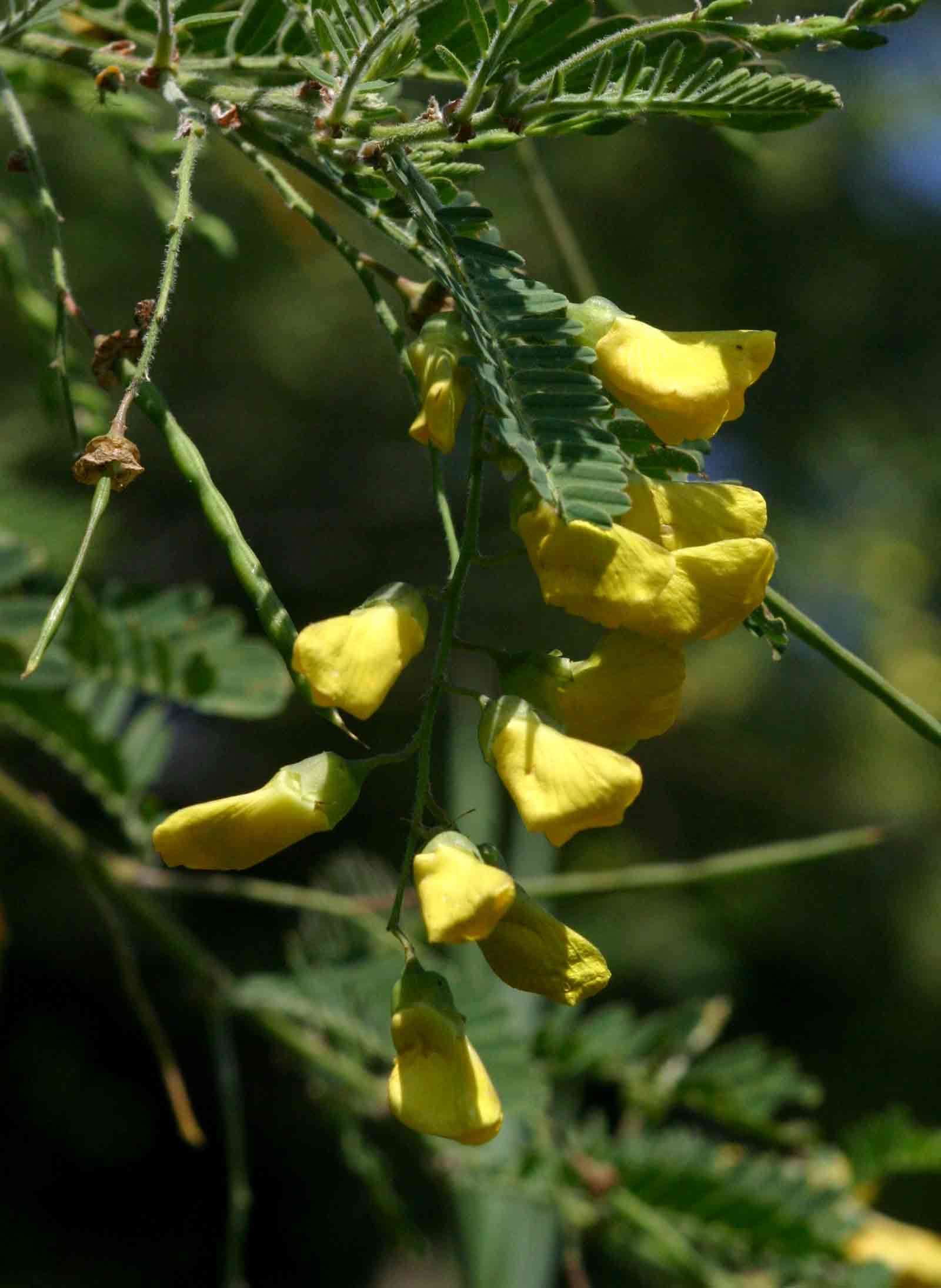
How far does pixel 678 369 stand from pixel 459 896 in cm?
16

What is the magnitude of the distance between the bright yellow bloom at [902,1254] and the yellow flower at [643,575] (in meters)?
0.81

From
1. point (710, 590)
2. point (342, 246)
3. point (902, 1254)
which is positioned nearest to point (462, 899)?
point (710, 590)

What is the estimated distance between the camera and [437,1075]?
15.7 inches

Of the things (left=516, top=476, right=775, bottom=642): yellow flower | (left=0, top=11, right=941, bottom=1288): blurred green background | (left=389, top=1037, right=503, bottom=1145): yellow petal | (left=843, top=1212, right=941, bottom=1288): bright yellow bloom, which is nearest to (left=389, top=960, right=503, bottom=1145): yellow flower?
(left=389, top=1037, right=503, bottom=1145): yellow petal

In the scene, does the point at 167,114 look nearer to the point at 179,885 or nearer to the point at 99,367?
the point at 179,885

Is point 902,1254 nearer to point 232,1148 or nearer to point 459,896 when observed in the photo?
point 232,1148

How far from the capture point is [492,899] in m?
0.36

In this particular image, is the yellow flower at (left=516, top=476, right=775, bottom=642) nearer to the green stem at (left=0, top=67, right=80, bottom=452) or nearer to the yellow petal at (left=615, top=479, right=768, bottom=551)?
the yellow petal at (left=615, top=479, right=768, bottom=551)

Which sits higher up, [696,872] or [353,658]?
[353,658]

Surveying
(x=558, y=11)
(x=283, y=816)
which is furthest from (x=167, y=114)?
(x=283, y=816)

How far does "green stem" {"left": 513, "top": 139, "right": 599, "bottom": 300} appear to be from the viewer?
0.70 metres

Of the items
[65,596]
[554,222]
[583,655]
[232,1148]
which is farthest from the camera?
[583,655]

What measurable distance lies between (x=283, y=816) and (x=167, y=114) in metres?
2.23

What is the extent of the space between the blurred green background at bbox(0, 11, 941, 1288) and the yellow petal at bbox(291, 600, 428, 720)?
2288mm
